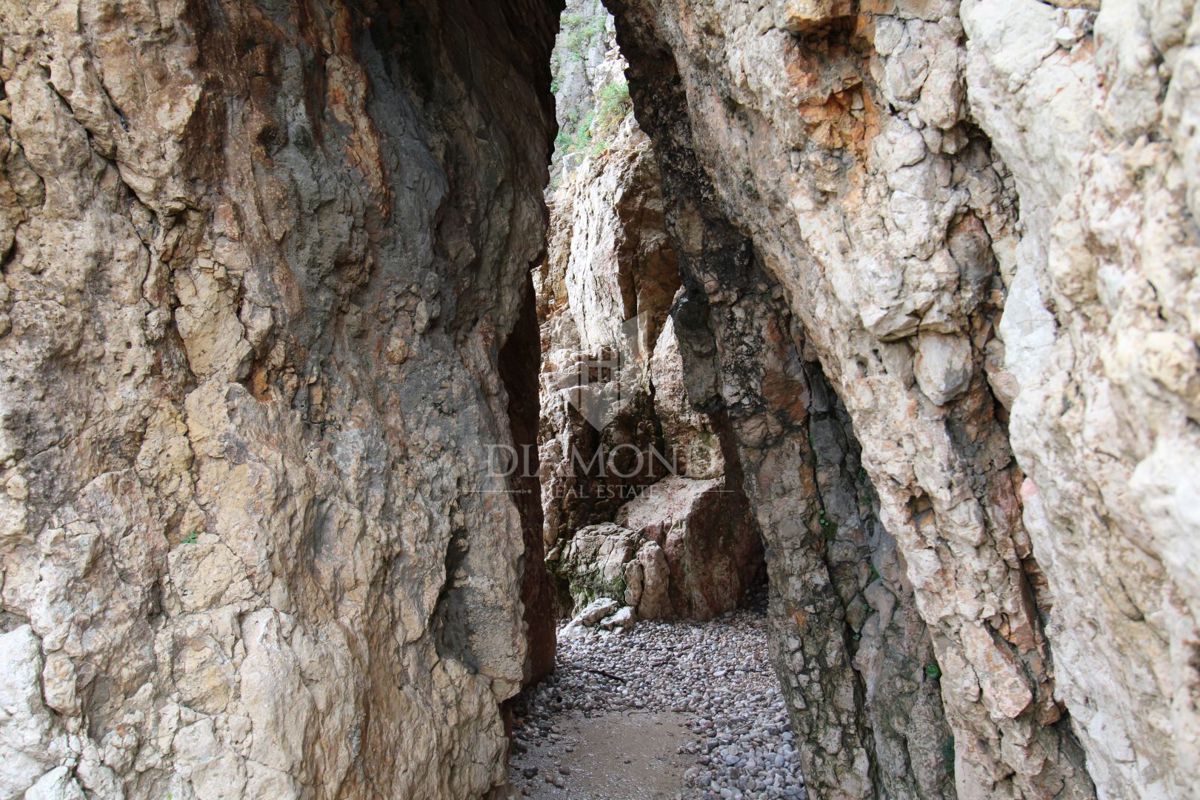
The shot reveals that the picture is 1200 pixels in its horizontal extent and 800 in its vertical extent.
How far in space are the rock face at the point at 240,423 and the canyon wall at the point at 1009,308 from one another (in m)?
2.35

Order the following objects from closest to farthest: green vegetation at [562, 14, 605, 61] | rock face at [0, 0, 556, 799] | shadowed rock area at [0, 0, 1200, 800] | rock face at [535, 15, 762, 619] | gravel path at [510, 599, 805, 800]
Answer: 1. shadowed rock area at [0, 0, 1200, 800]
2. rock face at [0, 0, 556, 799]
3. gravel path at [510, 599, 805, 800]
4. rock face at [535, 15, 762, 619]
5. green vegetation at [562, 14, 605, 61]

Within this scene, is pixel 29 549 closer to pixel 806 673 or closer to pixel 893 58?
pixel 893 58

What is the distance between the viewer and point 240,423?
12.9 ft

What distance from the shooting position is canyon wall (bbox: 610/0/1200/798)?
2.15m

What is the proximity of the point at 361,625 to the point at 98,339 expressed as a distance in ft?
6.43

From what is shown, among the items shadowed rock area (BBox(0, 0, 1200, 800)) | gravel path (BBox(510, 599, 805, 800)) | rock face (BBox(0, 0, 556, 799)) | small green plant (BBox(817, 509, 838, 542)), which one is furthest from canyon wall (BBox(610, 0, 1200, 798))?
rock face (BBox(0, 0, 556, 799))

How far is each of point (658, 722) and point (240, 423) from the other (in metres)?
5.84

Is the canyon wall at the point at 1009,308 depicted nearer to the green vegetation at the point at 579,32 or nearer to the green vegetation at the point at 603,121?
the green vegetation at the point at 603,121

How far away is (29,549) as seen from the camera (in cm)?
320

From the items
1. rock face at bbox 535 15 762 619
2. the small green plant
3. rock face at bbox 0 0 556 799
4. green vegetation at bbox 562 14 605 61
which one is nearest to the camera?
rock face at bbox 0 0 556 799

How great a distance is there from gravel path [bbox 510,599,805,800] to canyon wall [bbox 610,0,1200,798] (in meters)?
1.88

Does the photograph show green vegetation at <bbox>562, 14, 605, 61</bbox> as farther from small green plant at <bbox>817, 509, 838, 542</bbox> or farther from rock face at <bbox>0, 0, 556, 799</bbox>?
small green plant at <bbox>817, 509, 838, 542</bbox>

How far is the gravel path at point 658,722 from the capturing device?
265 inches

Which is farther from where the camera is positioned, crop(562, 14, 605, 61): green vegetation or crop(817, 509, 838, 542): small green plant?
crop(562, 14, 605, 61): green vegetation
